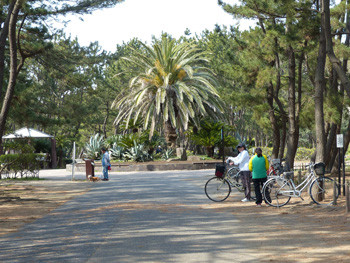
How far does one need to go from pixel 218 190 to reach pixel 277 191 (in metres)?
2.02

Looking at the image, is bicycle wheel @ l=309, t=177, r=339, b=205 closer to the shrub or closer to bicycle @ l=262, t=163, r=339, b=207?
bicycle @ l=262, t=163, r=339, b=207

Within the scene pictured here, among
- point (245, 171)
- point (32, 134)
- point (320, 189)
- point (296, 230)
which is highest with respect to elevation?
point (32, 134)

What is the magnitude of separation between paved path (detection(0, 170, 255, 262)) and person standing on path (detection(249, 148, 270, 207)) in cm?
152

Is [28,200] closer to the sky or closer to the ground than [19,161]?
closer to the ground

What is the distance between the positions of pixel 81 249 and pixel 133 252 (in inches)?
34.5

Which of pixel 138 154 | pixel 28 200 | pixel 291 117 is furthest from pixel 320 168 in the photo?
pixel 138 154

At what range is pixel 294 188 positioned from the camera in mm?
12594

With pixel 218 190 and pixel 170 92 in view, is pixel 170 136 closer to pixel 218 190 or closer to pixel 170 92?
pixel 170 92

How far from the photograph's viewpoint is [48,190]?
18.3m

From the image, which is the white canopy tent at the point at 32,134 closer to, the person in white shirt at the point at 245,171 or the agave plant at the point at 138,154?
the agave plant at the point at 138,154

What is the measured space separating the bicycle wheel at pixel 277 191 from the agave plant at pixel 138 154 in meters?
21.2

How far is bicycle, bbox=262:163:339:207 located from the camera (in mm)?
12422

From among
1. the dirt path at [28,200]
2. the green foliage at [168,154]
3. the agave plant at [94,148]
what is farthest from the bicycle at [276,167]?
the agave plant at [94,148]

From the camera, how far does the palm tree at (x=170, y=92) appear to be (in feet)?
110
